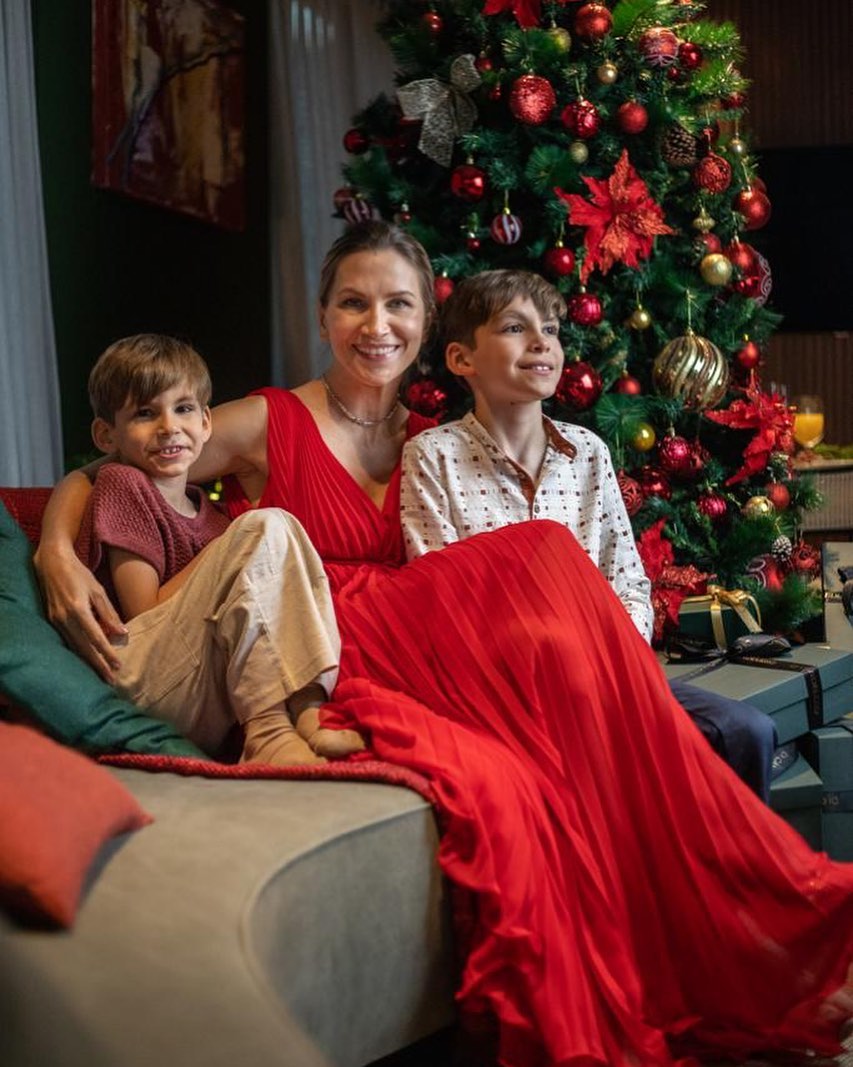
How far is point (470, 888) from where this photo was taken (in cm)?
167

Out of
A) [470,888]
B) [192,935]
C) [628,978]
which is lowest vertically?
[628,978]

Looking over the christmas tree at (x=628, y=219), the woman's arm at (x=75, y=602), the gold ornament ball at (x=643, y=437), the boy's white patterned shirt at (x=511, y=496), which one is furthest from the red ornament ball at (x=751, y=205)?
the woman's arm at (x=75, y=602)

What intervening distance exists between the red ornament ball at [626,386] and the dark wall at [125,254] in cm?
218

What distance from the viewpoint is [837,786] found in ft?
8.50

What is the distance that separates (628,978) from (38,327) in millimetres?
2864

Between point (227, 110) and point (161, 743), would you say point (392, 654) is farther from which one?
point (227, 110)

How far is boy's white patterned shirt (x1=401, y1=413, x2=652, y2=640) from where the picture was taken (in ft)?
7.89

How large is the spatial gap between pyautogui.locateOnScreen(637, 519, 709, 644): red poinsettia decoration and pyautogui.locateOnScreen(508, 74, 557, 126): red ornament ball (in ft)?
2.91

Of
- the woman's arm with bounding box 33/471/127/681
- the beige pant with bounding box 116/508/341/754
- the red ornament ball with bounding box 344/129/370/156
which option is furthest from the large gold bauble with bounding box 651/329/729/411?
the woman's arm with bounding box 33/471/127/681

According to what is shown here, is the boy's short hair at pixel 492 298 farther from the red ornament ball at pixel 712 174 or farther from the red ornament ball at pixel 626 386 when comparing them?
the red ornament ball at pixel 712 174

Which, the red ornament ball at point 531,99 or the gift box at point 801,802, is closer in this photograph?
the gift box at point 801,802

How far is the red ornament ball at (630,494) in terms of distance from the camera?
2.94 m

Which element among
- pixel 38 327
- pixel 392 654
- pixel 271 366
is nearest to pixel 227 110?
pixel 271 366

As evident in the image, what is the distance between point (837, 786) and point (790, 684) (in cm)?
22
